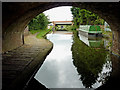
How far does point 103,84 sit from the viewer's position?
13.9 feet

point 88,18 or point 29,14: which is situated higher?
point 88,18

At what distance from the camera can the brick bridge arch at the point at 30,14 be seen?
5.24 meters

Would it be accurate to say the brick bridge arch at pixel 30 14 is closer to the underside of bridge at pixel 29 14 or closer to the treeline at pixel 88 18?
the underside of bridge at pixel 29 14

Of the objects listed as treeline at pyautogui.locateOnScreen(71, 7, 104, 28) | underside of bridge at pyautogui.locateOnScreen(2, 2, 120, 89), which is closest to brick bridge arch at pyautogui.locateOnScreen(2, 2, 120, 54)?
underside of bridge at pyautogui.locateOnScreen(2, 2, 120, 89)

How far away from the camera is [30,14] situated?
837 cm

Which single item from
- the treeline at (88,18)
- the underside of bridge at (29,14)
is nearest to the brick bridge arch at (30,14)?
the underside of bridge at (29,14)

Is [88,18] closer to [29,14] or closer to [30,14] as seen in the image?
[30,14]

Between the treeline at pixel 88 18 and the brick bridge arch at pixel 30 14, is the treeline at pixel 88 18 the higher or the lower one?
the higher one

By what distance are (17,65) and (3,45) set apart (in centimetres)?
288

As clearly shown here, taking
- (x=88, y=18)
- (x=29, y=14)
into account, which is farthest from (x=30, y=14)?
(x=88, y=18)

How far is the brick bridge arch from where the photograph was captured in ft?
17.2

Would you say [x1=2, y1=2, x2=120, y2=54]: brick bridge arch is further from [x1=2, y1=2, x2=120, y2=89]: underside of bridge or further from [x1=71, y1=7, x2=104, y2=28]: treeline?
[x1=71, y1=7, x2=104, y2=28]: treeline

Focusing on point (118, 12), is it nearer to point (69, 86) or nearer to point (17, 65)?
point (69, 86)

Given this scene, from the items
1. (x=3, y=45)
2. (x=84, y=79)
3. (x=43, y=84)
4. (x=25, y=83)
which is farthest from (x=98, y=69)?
(x=3, y=45)
